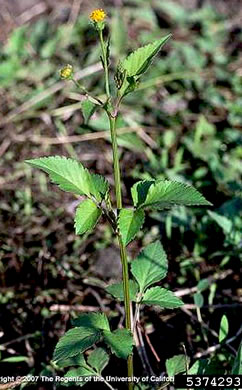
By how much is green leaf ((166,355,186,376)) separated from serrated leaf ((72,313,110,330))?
0.26m

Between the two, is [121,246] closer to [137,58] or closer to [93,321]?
[93,321]

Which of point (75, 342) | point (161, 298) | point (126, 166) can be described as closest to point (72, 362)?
point (75, 342)

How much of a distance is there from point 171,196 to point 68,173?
0.26 meters

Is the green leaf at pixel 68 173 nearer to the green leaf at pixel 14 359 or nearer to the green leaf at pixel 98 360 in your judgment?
the green leaf at pixel 98 360

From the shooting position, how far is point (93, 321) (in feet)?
5.08

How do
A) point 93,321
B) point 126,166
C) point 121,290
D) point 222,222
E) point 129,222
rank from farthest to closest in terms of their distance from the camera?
point 126,166, point 222,222, point 121,290, point 93,321, point 129,222

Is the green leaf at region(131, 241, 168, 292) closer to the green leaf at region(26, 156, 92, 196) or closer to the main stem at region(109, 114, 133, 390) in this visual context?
the main stem at region(109, 114, 133, 390)

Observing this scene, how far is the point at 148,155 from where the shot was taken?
9.30 ft

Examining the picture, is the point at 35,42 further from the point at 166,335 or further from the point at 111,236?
the point at 166,335

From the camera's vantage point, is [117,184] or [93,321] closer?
[117,184]

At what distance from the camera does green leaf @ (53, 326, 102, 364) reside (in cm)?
140

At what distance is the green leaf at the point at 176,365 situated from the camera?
66.5 inches

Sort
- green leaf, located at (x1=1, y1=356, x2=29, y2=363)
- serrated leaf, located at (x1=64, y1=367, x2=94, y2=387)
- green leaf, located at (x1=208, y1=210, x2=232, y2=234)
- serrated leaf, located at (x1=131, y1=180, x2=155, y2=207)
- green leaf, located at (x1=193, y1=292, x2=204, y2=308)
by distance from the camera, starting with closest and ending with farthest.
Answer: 1. serrated leaf, located at (x1=131, y1=180, x2=155, y2=207)
2. serrated leaf, located at (x1=64, y1=367, x2=94, y2=387)
3. green leaf, located at (x1=1, y1=356, x2=29, y2=363)
4. green leaf, located at (x1=193, y1=292, x2=204, y2=308)
5. green leaf, located at (x1=208, y1=210, x2=232, y2=234)

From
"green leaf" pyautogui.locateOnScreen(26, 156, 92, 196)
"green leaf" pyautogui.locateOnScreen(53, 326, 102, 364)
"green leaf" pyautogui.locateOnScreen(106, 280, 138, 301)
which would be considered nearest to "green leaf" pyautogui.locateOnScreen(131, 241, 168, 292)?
"green leaf" pyautogui.locateOnScreen(106, 280, 138, 301)
